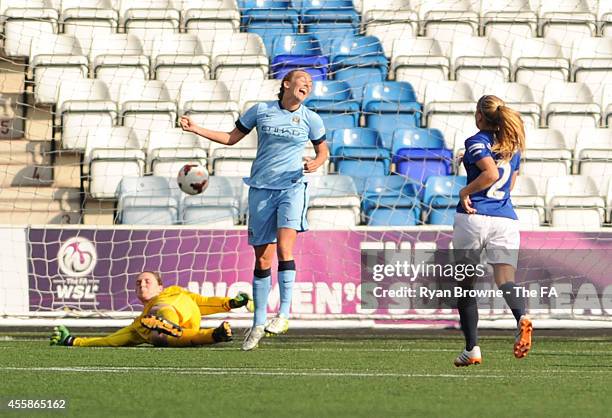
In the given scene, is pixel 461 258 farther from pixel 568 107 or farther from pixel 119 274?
pixel 568 107

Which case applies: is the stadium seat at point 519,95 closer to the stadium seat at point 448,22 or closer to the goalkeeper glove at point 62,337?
the stadium seat at point 448,22

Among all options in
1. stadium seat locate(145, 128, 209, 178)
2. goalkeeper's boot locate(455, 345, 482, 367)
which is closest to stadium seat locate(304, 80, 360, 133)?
stadium seat locate(145, 128, 209, 178)

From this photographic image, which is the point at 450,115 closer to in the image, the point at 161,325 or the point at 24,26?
the point at 24,26

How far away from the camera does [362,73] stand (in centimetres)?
1545

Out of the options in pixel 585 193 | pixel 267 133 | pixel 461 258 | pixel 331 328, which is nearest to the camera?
pixel 461 258

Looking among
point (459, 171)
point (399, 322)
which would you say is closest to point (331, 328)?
point (399, 322)

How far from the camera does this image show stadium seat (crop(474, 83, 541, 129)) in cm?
1489

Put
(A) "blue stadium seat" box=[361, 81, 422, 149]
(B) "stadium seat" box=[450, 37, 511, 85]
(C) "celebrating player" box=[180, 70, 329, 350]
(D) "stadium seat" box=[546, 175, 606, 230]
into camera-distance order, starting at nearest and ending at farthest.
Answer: (C) "celebrating player" box=[180, 70, 329, 350], (D) "stadium seat" box=[546, 175, 606, 230], (A) "blue stadium seat" box=[361, 81, 422, 149], (B) "stadium seat" box=[450, 37, 511, 85]

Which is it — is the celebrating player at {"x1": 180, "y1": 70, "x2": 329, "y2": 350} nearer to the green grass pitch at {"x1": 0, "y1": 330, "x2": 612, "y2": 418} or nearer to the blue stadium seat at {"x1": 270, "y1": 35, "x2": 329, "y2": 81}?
the green grass pitch at {"x1": 0, "y1": 330, "x2": 612, "y2": 418}

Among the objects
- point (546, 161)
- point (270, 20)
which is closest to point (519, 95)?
point (546, 161)

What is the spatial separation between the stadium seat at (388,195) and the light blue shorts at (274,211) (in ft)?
13.1

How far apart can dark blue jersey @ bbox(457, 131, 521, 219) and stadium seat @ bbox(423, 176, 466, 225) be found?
533 centimetres

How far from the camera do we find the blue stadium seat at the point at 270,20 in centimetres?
1593

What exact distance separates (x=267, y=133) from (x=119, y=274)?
3.32 m
